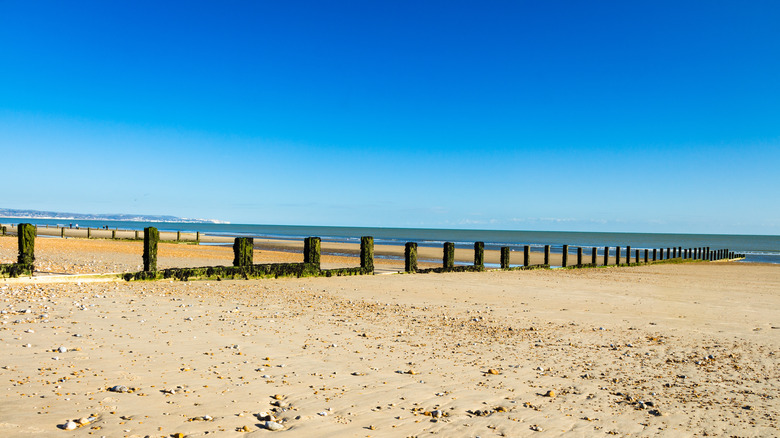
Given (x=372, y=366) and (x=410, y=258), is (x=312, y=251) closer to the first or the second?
(x=410, y=258)

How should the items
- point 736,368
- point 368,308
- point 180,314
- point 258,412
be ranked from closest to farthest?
point 258,412 → point 736,368 → point 180,314 → point 368,308

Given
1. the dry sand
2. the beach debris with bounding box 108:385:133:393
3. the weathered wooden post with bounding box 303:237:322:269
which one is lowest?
the dry sand

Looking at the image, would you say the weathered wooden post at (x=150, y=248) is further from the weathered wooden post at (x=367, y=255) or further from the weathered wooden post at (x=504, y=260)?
the weathered wooden post at (x=504, y=260)

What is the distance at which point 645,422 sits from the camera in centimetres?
460

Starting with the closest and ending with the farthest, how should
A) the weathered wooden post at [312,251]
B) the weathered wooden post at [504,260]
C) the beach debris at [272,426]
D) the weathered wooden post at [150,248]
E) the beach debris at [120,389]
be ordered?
the beach debris at [272,426] < the beach debris at [120,389] < the weathered wooden post at [150,248] < the weathered wooden post at [312,251] < the weathered wooden post at [504,260]

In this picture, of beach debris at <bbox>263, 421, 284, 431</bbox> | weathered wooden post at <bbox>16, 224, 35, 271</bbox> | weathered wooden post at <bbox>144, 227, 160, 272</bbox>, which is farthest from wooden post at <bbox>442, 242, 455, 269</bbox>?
beach debris at <bbox>263, 421, 284, 431</bbox>

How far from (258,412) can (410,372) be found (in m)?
1.97

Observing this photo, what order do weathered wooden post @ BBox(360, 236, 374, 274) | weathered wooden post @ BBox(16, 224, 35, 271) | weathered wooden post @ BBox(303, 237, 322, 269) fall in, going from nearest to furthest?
weathered wooden post @ BBox(16, 224, 35, 271), weathered wooden post @ BBox(303, 237, 322, 269), weathered wooden post @ BBox(360, 236, 374, 274)

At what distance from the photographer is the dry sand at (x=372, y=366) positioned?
442cm

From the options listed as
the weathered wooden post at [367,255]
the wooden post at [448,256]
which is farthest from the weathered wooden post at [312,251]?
the wooden post at [448,256]

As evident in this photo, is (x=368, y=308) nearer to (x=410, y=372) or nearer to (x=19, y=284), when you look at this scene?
(x=410, y=372)

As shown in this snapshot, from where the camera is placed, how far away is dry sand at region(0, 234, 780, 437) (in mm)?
4422

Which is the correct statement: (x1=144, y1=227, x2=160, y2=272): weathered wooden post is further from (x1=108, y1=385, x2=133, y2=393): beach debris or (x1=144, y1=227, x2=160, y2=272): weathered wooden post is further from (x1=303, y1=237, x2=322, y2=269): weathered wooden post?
(x1=108, y1=385, x2=133, y2=393): beach debris

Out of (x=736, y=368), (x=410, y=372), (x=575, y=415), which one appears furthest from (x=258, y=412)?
(x=736, y=368)
